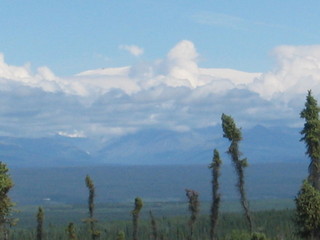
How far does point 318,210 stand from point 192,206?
115ft

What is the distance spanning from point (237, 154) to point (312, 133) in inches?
458

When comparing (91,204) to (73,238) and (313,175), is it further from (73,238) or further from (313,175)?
(313,175)

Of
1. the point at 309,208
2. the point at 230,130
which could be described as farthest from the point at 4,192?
the point at 309,208

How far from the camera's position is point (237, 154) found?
9450 cm

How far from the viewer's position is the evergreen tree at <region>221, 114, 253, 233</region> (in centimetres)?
9374

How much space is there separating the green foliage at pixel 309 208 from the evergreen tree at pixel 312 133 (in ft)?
13.9

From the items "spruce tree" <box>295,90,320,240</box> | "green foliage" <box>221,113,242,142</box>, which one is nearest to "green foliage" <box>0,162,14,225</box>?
"green foliage" <box>221,113,242,142</box>

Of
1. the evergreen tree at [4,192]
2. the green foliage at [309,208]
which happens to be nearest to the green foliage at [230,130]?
the green foliage at [309,208]

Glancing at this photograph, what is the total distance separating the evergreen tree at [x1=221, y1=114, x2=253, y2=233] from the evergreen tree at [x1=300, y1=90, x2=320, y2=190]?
9.66 m

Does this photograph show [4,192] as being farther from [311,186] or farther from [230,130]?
[311,186]

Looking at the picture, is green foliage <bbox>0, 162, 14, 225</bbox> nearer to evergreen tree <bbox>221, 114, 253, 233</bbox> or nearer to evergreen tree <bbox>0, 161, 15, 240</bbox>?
evergreen tree <bbox>0, 161, 15, 240</bbox>

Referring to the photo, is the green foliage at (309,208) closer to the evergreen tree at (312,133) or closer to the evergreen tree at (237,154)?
the evergreen tree at (312,133)

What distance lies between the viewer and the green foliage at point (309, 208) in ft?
267

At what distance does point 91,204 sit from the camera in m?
114
